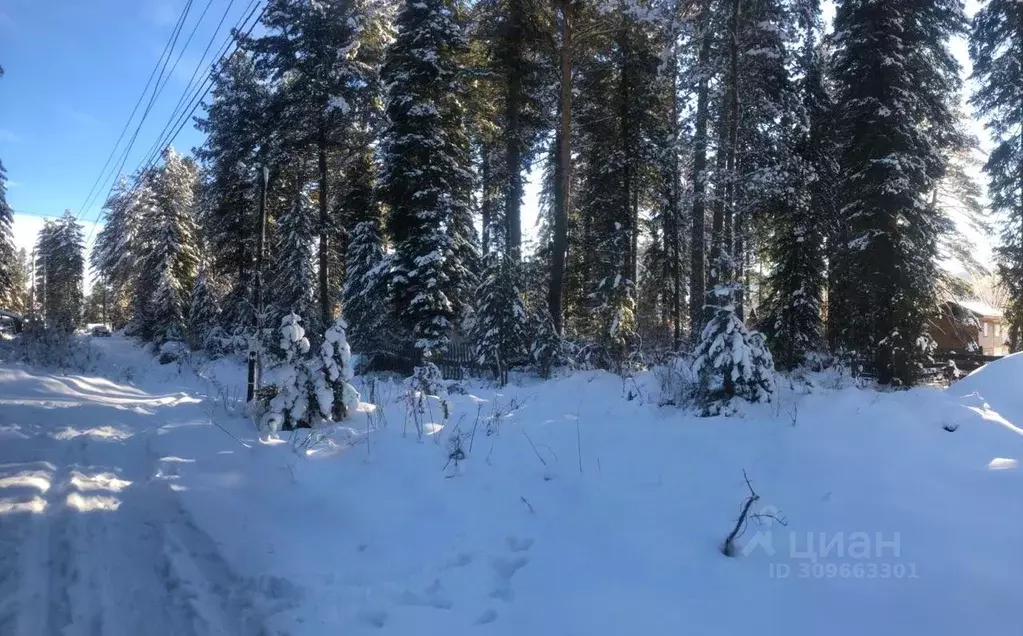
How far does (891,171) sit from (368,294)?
1471 centimetres

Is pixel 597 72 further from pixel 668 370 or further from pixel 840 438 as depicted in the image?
pixel 840 438

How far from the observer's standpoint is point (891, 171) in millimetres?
13914

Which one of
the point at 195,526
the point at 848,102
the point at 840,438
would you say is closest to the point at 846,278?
the point at 848,102

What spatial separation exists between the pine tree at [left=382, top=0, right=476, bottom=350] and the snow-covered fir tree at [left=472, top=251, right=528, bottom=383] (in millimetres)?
1424

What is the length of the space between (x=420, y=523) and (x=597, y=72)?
56.0 ft

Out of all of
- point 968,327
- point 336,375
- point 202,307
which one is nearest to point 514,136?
point 336,375

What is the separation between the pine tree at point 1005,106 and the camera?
17.0 metres

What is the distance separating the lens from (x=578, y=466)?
5570 millimetres

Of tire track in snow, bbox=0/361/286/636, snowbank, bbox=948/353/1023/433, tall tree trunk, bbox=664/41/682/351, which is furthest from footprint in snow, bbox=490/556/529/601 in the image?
tall tree trunk, bbox=664/41/682/351

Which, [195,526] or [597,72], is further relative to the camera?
[597,72]

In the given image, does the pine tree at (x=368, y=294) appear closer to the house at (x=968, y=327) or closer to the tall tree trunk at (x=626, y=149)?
the tall tree trunk at (x=626, y=149)

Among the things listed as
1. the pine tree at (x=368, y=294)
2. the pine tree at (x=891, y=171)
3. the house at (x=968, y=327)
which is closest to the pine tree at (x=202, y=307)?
the pine tree at (x=368, y=294)

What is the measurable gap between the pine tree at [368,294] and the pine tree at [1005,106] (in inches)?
779

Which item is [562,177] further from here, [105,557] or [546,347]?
[105,557]
